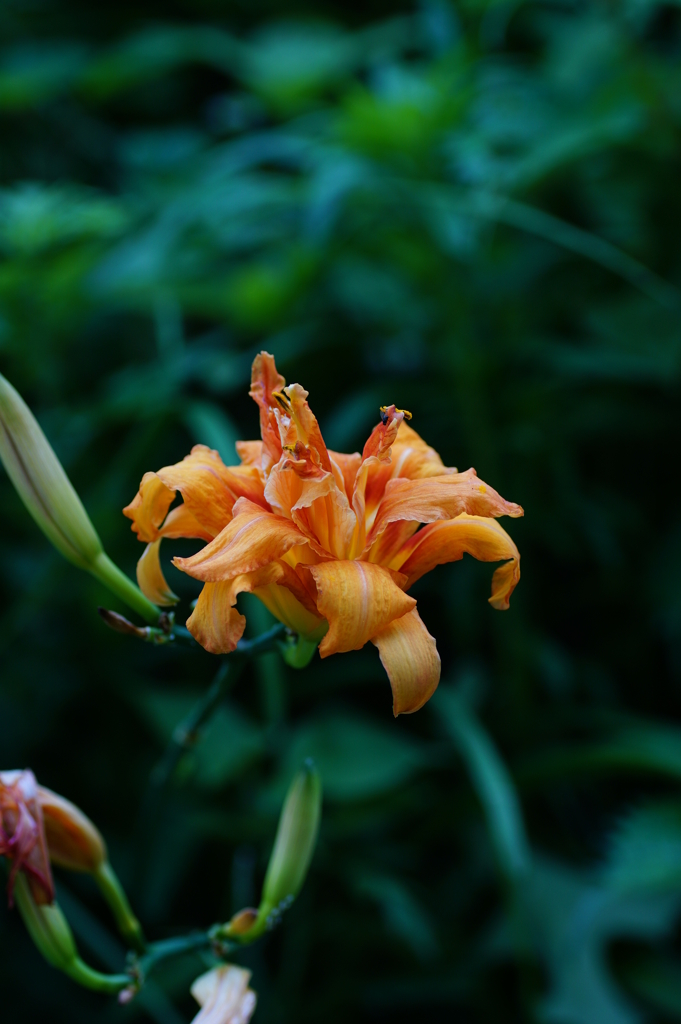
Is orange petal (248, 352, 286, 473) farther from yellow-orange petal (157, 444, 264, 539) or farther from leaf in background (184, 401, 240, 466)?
leaf in background (184, 401, 240, 466)

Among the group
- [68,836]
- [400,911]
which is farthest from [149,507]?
[400,911]

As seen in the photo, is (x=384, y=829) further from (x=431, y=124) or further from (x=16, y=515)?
(x=431, y=124)

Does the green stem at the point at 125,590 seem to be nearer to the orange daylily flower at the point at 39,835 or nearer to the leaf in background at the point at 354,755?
the orange daylily flower at the point at 39,835

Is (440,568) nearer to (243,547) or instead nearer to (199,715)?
(199,715)

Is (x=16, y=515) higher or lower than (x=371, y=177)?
lower

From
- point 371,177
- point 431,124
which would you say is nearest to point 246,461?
point 371,177

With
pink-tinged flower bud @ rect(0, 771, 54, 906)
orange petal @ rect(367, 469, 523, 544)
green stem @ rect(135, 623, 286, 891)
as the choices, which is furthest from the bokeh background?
orange petal @ rect(367, 469, 523, 544)
